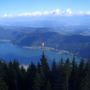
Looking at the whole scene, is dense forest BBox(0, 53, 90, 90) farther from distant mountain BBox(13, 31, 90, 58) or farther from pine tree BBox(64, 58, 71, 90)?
distant mountain BBox(13, 31, 90, 58)

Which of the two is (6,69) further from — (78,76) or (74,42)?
(74,42)

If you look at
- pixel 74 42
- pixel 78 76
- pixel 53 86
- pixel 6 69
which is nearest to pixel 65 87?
pixel 53 86

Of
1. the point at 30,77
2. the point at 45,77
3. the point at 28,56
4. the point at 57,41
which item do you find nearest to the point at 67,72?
the point at 45,77

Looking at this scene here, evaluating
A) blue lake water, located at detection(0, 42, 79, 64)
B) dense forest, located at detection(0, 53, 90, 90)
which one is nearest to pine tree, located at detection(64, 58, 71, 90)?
dense forest, located at detection(0, 53, 90, 90)

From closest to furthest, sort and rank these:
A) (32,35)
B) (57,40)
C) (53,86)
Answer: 1. (53,86)
2. (57,40)
3. (32,35)

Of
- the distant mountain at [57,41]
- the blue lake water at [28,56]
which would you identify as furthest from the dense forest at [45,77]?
the distant mountain at [57,41]

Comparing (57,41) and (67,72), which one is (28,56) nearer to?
(57,41)

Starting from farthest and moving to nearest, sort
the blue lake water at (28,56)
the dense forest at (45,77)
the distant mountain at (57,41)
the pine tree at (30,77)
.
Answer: the distant mountain at (57,41) → the blue lake water at (28,56) → the pine tree at (30,77) → the dense forest at (45,77)

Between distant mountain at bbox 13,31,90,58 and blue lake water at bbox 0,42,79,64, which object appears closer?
blue lake water at bbox 0,42,79,64

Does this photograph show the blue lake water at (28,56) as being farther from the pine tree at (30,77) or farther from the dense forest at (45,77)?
the dense forest at (45,77)

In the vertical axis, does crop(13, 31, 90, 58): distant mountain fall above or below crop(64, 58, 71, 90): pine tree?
below

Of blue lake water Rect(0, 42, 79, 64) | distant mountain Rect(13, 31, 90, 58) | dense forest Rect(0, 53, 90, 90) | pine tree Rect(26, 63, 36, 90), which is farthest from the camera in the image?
distant mountain Rect(13, 31, 90, 58)
